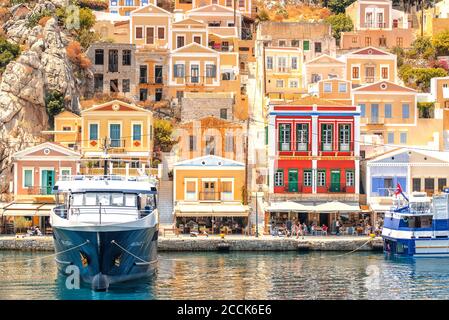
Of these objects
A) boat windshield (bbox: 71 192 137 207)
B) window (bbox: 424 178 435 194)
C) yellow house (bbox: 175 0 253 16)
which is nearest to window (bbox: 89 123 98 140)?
window (bbox: 424 178 435 194)

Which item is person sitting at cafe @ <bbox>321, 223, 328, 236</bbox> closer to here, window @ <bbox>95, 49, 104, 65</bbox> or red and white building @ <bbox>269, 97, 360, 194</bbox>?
red and white building @ <bbox>269, 97, 360, 194</bbox>

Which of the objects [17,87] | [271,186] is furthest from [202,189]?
[17,87]

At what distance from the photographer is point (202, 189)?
6919cm

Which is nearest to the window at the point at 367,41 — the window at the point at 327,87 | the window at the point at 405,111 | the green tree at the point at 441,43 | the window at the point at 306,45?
the green tree at the point at 441,43

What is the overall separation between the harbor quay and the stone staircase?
5.31 m

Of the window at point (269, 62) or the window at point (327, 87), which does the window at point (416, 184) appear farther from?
the window at point (269, 62)

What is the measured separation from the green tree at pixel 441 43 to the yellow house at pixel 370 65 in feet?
30.5

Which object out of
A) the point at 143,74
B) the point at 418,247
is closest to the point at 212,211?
the point at 418,247

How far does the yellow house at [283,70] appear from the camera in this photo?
85.9 meters

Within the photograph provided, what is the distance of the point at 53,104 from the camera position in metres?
75.5

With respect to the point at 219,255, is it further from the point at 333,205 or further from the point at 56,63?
the point at 56,63

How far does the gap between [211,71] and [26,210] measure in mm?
24039

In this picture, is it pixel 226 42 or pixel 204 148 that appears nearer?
pixel 204 148
